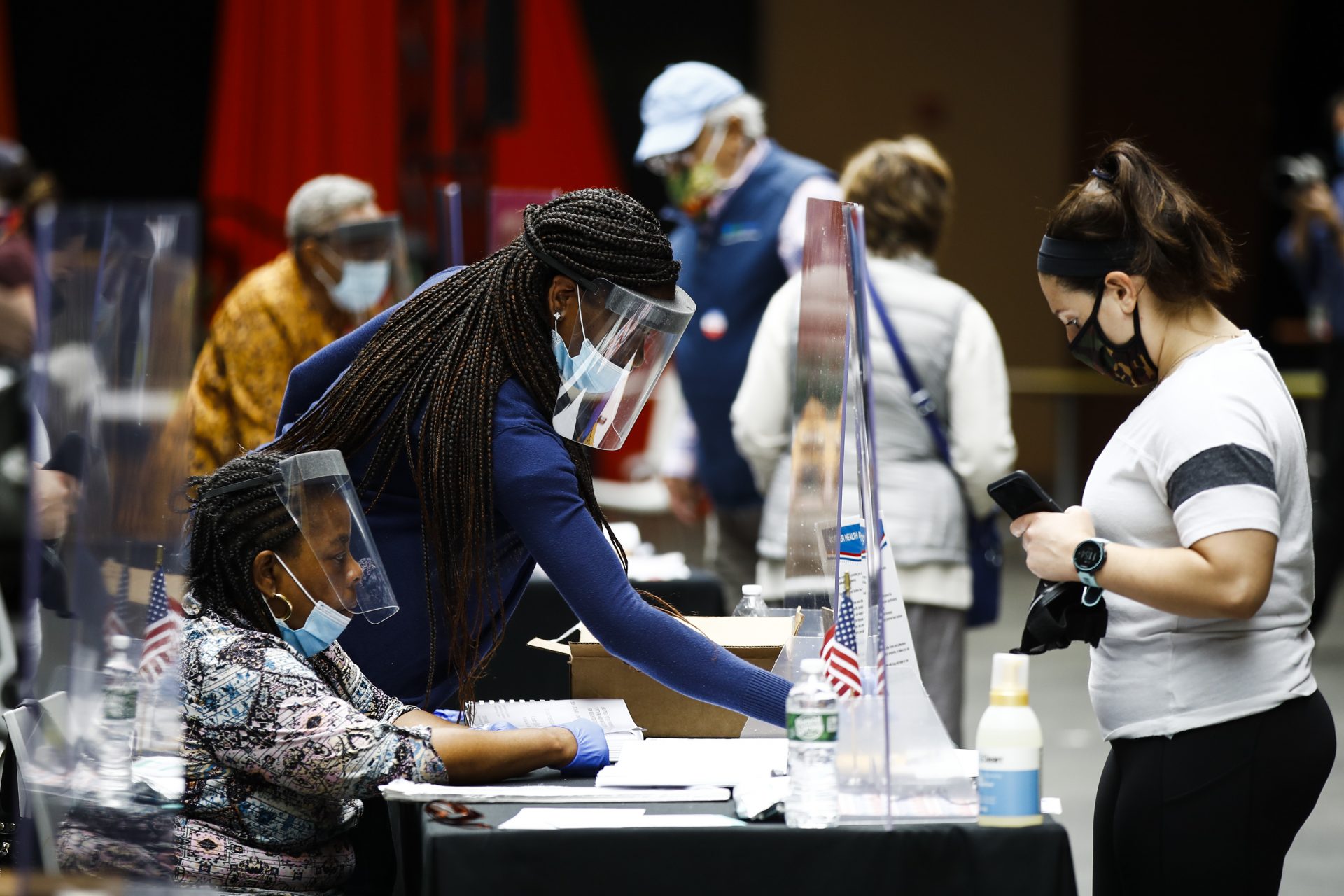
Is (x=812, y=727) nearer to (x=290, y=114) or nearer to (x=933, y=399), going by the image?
(x=933, y=399)

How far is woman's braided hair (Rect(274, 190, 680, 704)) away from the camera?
2.24 meters

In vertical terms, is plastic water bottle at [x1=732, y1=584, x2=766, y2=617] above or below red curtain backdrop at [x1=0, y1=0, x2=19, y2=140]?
below

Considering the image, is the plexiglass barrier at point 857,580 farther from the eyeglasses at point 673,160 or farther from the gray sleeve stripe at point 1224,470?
the eyeglasses at point 673,160

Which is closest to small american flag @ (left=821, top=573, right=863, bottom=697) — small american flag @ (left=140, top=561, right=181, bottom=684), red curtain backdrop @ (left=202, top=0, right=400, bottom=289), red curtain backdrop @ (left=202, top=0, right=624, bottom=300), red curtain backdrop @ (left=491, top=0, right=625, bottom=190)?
small american flag @ (left=140, top=561, right=181, bottom=684)

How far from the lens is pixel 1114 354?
2.17 m

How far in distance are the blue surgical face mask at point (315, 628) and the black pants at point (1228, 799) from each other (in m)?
1.08

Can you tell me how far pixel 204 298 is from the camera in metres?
Answer: 7.82

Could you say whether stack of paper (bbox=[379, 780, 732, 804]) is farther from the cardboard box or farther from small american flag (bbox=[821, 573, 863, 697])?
the cardboard box

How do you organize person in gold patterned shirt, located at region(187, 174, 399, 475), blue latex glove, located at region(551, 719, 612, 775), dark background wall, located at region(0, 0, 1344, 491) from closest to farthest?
blue latex glove, located at region(551, 719, 612, 775), person in gold patterned shirt, located at region(187, 174, 399, 475), dark background wall, located at region(0, 0, 1344, 491)

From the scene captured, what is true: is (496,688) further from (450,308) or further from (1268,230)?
(1268,230)

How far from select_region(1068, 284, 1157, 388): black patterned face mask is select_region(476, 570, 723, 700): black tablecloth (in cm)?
96

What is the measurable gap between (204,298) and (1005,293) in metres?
5.07

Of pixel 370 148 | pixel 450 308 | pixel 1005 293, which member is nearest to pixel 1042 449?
pixel 1005 293

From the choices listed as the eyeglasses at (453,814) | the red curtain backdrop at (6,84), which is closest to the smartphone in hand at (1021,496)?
the eyeglasses at (453,814)
